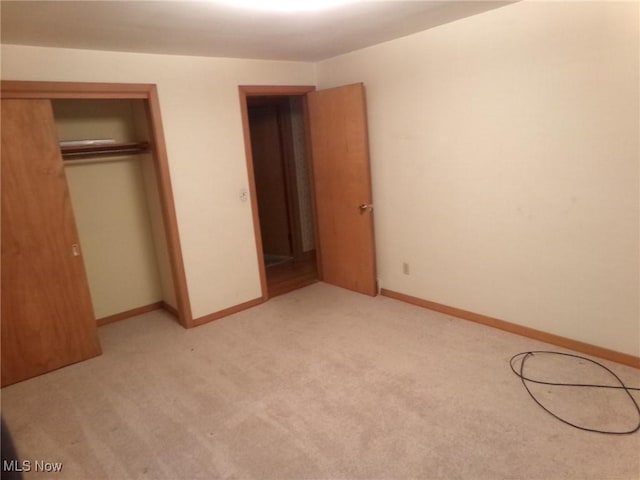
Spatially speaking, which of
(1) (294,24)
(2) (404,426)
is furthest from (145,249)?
(2) (404,426)

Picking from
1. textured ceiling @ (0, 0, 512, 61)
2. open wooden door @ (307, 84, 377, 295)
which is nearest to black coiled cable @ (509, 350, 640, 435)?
open wooden door @ (307, 84, 377, 295)

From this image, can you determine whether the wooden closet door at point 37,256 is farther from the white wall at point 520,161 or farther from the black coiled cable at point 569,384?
the black coiled cable at point 569,384

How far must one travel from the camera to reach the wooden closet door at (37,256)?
9.14 feet

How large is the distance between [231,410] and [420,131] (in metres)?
2.45

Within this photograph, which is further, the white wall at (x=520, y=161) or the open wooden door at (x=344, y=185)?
the open wooden door at (x=344, y=185)

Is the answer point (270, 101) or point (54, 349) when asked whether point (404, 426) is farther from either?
point (270, 101)

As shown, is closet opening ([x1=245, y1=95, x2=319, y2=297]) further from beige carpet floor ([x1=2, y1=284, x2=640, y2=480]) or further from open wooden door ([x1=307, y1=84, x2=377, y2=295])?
beige carpet floor ([x1=2, y1=284, x2=640, y2=480])

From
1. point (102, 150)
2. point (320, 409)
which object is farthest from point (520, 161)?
point (102, 150)

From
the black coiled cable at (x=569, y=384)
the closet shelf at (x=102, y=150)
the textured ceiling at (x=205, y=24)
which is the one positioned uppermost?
A: the textured ceiling at (x=205, y=24)

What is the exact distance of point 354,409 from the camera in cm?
240

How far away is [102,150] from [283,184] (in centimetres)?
225

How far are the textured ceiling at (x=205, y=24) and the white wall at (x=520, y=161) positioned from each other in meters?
0.32
